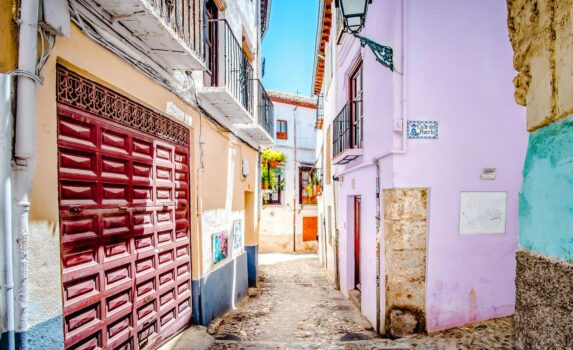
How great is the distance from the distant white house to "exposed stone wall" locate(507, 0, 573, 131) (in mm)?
17961

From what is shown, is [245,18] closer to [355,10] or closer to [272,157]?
[355,10]

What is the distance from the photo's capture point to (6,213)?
2.09 m

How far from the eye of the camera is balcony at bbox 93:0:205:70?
3.06m

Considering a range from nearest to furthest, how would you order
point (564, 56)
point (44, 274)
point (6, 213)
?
1. point (564, 56)
2. point (6, 213)
3. point (44, 274)

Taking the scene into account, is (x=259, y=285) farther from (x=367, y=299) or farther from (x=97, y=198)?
(x=97, y=198)

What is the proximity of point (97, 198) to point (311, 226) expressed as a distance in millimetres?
19199

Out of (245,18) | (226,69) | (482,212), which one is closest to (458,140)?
(482,212)

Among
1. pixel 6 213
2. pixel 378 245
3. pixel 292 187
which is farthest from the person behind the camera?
pixel 292 187

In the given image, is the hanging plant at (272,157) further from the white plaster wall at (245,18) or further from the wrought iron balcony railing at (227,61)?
the wrought iron balcony railing at (227,61)

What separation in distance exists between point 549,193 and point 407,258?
11.6ft

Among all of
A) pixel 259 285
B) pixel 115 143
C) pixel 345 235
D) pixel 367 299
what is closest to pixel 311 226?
pixel 259 285

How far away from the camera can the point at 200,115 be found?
5566 mm

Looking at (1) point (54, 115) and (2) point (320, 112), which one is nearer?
(1) point (54, 115)

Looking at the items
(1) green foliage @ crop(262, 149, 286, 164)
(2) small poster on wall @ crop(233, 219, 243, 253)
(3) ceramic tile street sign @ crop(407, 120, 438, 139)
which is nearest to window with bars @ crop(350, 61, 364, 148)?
(3) ceramic tile street sign @ crop(407, 120, 438, 139)
